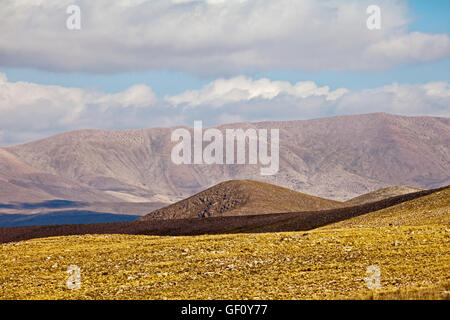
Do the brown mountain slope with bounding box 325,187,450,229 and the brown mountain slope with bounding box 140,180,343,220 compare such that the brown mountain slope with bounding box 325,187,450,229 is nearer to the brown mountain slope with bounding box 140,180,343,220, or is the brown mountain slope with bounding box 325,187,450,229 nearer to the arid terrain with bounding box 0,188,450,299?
the arid terrain with bounding box 0,188,450,299

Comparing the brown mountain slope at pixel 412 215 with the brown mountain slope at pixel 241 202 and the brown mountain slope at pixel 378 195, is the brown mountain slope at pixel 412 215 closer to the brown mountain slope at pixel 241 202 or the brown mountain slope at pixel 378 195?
the brown mountain slope at pixel 241 202

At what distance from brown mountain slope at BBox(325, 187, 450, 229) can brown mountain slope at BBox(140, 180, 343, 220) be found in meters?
45.5

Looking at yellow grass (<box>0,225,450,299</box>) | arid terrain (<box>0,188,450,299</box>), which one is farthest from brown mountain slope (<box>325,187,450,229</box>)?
yellow grass (<box>0,225,450,299</box>)

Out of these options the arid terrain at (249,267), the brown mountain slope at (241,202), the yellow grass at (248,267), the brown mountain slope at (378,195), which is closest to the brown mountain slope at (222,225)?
the arid terrain at (249,267)

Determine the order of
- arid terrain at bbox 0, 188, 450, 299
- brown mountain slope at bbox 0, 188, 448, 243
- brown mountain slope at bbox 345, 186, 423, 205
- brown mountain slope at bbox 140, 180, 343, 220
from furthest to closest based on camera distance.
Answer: brown mountain slope at bbox 345, 186, 423, 205
brown mountain slope at bbox 140, 180, 343, 220
brown mountain slope at bbox 0, 188, 448, 243
arid terrain at bbox 0, 188, 450, 299

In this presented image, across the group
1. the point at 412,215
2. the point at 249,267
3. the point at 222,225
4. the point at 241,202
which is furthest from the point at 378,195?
the point at 249,267

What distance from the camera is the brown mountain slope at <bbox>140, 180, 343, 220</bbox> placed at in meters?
108

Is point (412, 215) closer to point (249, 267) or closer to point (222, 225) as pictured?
point (222, 225)

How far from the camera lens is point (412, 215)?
51.8m

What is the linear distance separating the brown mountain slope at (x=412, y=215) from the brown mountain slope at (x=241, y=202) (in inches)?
1793
